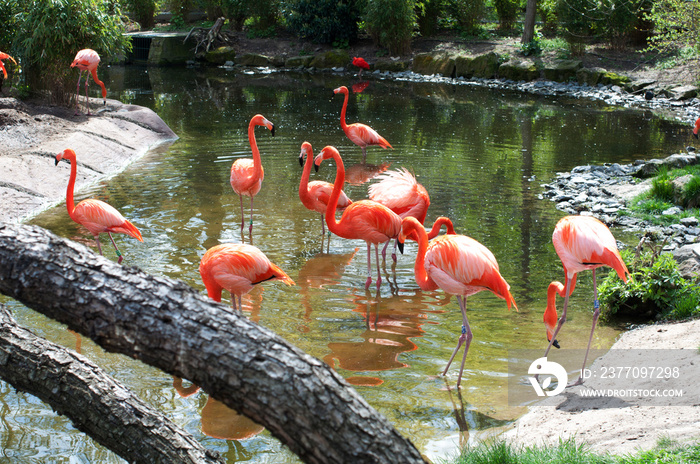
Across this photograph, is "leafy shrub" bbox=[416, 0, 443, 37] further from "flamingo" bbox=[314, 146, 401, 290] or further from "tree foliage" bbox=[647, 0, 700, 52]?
"flamingo" bbox=[314, 146, 401, 290]

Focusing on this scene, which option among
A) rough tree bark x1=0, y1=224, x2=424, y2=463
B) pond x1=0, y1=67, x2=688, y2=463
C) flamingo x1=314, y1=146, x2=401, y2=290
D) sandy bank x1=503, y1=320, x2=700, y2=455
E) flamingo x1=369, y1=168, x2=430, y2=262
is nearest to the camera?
rough tree bark x1=0, y1=224, x2=424, y2=463

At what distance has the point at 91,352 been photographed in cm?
425

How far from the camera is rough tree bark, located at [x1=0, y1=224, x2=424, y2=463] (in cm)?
165

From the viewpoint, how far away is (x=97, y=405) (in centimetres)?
233

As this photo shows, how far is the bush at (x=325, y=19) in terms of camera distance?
24.4 m

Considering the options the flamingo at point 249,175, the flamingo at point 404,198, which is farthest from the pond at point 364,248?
the flamingo at point 404,198

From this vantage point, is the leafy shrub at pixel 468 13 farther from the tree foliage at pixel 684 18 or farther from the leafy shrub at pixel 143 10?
the leafy shrub at pixel 143 10

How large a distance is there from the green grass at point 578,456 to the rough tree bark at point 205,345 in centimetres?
114

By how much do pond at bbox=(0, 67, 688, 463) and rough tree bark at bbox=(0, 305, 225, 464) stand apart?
0.88 meters

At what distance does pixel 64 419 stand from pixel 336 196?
3096mm

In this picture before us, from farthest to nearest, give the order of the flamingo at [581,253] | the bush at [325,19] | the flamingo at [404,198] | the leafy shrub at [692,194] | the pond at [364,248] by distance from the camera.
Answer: the bush at [325,19] → the leafy shrub at [692,194] → the flamingo at [404,198] → the flamingo at [581,253] → the pond at [364,248]

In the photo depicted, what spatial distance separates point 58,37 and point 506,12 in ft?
62.2

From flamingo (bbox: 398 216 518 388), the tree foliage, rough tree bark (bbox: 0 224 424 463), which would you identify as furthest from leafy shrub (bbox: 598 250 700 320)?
the tree foliage

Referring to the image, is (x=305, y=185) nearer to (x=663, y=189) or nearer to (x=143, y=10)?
(x=663, y=189)
